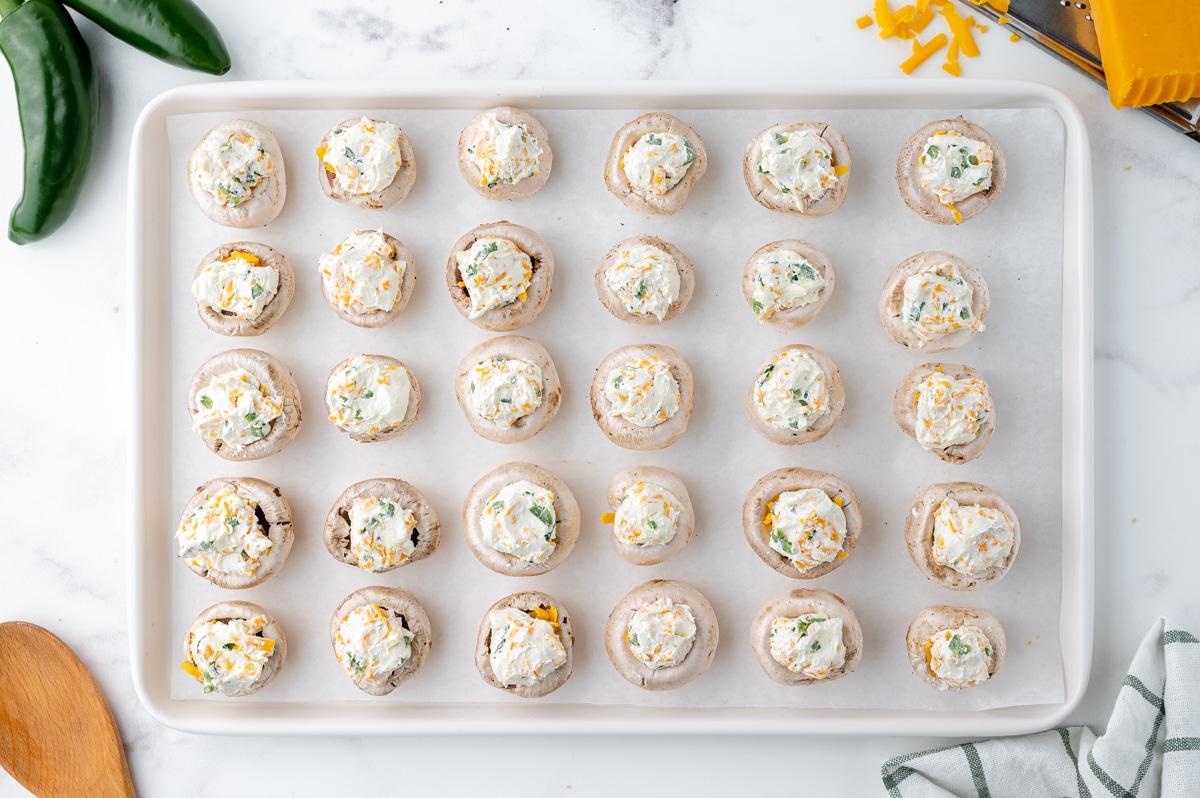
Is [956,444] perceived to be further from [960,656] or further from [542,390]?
[542,390]

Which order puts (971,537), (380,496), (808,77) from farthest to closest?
1. (808,77)
2. (380,496)
3. (971,537)

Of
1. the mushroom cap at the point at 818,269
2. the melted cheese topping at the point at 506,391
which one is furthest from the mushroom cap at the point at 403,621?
the mushroom cap at the point at 818,269

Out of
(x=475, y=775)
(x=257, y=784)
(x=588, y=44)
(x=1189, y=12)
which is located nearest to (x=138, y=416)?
(x=257, y=784)

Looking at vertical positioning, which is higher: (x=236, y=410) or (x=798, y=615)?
(x=236, y=410)

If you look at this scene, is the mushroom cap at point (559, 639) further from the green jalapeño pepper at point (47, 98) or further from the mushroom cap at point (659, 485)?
the green jalapeño pepper at point (47, 98)

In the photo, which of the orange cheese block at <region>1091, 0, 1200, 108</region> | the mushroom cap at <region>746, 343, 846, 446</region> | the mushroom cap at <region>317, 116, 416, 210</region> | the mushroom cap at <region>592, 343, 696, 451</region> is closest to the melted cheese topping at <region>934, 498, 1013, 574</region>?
the mushroom cap at <region>746, 343, 846, 446</region>

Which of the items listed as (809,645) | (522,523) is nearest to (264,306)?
(522,523)
